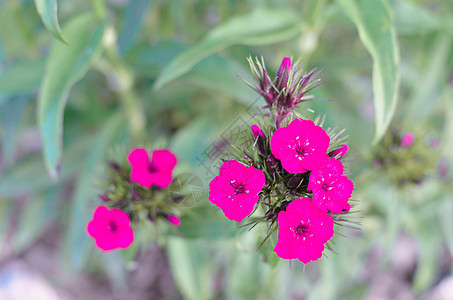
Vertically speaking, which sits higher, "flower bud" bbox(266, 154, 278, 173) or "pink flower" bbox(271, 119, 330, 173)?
"pink flower" bbox(271, 119, 330, 173)

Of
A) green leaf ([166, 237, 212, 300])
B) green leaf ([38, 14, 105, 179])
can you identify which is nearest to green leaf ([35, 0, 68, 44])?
green leaf ([38, 14, 105, 179])

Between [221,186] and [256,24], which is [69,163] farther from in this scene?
[221,186]

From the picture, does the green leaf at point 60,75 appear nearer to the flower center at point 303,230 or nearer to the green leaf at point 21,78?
the green leaf at point 21,78

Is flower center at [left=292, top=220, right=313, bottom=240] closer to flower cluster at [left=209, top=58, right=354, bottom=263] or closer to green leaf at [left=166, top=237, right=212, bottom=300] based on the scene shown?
flower cluster at [left=209, top=58, right=354, bottom=263]

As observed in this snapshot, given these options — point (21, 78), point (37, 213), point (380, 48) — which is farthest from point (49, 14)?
point (37, 213)

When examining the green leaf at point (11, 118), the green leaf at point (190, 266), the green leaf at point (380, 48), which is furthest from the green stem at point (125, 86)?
the green leaf at point (380, 48)

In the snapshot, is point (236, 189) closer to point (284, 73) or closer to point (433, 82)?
point (284, 73)
